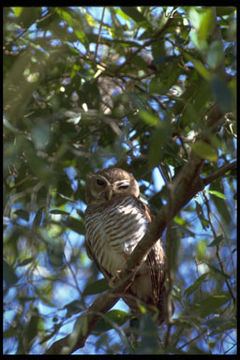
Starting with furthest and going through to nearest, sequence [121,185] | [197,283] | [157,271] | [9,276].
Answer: [121,185], [157,271], [197,283], [9,276]

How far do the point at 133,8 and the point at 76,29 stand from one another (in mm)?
299

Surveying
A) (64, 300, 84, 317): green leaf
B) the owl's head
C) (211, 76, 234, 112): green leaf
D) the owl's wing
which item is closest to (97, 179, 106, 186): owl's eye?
the owl's head

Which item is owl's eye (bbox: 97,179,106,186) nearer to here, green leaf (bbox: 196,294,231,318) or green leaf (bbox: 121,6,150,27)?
green leaf (bbox: 121,6,150,27)

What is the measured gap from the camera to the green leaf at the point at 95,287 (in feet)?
7.94

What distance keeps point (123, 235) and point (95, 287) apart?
1.37 feet

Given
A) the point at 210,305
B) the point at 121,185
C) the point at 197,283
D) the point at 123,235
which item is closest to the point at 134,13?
the point at 121,185

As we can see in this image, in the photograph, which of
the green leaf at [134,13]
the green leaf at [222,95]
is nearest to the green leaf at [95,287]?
the green leaf at [134,13]

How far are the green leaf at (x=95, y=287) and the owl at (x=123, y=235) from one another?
0.15 meters

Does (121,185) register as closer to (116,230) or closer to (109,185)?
(109,185)

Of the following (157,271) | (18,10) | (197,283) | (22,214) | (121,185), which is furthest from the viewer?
(121,185)

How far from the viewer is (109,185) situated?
309 centimetres

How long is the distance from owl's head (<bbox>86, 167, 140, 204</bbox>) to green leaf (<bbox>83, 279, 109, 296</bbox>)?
71cm

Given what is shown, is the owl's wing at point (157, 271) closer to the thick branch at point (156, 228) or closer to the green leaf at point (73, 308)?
the thick branch at point (156, 228)
